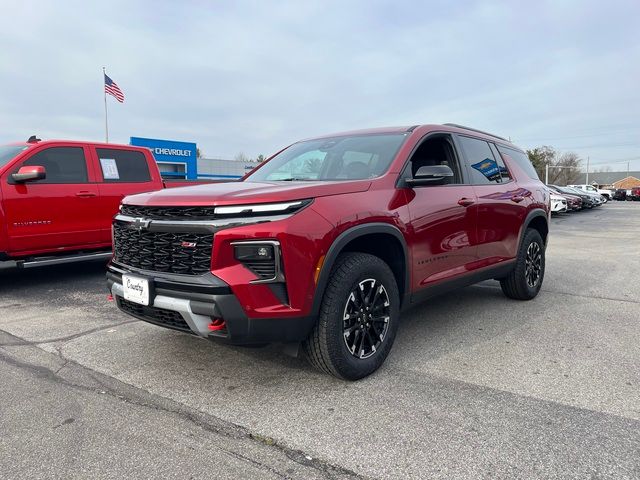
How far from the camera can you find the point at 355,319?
3.27 m

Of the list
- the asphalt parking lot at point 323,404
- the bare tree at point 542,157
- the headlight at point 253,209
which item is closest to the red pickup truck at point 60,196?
the asphalt parking lot at point 323,404

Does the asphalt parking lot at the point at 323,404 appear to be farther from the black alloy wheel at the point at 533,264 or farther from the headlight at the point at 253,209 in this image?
the headlight at the point at 253,209

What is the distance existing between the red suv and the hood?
0.03 feet

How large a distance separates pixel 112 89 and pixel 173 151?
9.10 meters

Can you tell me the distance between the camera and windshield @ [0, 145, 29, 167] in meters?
6.03

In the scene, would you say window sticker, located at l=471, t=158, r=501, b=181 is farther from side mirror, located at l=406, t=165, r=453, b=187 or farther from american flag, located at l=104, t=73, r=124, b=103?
american flag, located at l=104, t=73, r=124, b=103

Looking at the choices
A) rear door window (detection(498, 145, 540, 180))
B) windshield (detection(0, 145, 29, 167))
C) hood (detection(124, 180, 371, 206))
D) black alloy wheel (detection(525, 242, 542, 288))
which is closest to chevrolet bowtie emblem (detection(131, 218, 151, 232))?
hood (detection(124, 180, 371, 206))

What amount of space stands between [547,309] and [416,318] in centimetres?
158

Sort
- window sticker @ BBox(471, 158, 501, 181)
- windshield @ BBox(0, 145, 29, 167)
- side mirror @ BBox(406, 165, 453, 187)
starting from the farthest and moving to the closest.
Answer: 1. windshield @ BBox(0, 145, 29, 167)
2. window sticker @ BBox(471, 158, 501, 181)
3. side mirror @ BBox(406, 165, 453, 187)

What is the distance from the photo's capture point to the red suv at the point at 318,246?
111 inches

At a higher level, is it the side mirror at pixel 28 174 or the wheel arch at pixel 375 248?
the side mirror at pixel 28 174

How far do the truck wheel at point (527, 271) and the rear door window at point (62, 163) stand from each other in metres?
5.63

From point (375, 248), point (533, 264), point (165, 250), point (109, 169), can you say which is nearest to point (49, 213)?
point (109, 169)

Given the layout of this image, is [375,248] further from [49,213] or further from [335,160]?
[49,213]
